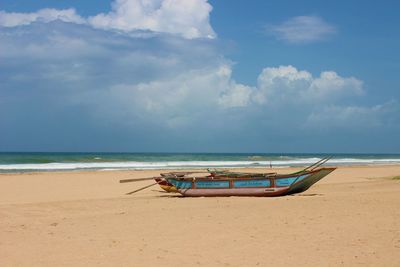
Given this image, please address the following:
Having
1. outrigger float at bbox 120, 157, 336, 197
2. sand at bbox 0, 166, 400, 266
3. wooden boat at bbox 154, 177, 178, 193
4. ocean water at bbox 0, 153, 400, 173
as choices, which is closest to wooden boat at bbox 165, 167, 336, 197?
outrigger float at bbox 120, 157, 336, 197

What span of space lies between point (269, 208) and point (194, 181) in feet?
14.3

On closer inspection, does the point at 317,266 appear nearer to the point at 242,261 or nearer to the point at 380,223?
the point at 242,261

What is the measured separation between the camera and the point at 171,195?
16.4 metres

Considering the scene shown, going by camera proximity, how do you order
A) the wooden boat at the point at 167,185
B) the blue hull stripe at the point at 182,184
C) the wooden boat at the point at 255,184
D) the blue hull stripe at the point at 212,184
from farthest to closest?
1. the wooden boat at the point at 167,185
2. the blue hull stripe at the point at 182,184
3. the blue hull stripe at the point at 212,184
4. the wooden boat at the point at 255,184

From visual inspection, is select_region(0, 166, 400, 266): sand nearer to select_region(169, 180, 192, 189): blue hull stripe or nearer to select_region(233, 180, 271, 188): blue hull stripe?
select_region(233, 180, 271, 188): blue hull stripe

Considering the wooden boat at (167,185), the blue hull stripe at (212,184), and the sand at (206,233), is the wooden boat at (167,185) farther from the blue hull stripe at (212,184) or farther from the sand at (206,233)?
the sand at (206,233)

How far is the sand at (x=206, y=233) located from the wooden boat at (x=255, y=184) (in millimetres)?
1299

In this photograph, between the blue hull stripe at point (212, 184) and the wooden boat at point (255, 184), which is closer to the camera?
the wooden boat at point (255, 184)

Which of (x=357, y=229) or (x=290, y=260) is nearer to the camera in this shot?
(x=290, y=260)

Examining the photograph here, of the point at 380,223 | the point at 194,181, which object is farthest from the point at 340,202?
the point at 194,181

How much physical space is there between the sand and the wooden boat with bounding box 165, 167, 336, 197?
1.30 metres

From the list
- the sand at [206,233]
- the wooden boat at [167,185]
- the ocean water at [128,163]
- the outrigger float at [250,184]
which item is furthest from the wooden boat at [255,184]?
the ocean water at [128,163]

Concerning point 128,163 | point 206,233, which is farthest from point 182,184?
point 128,163

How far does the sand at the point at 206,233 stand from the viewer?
666 centimetres
